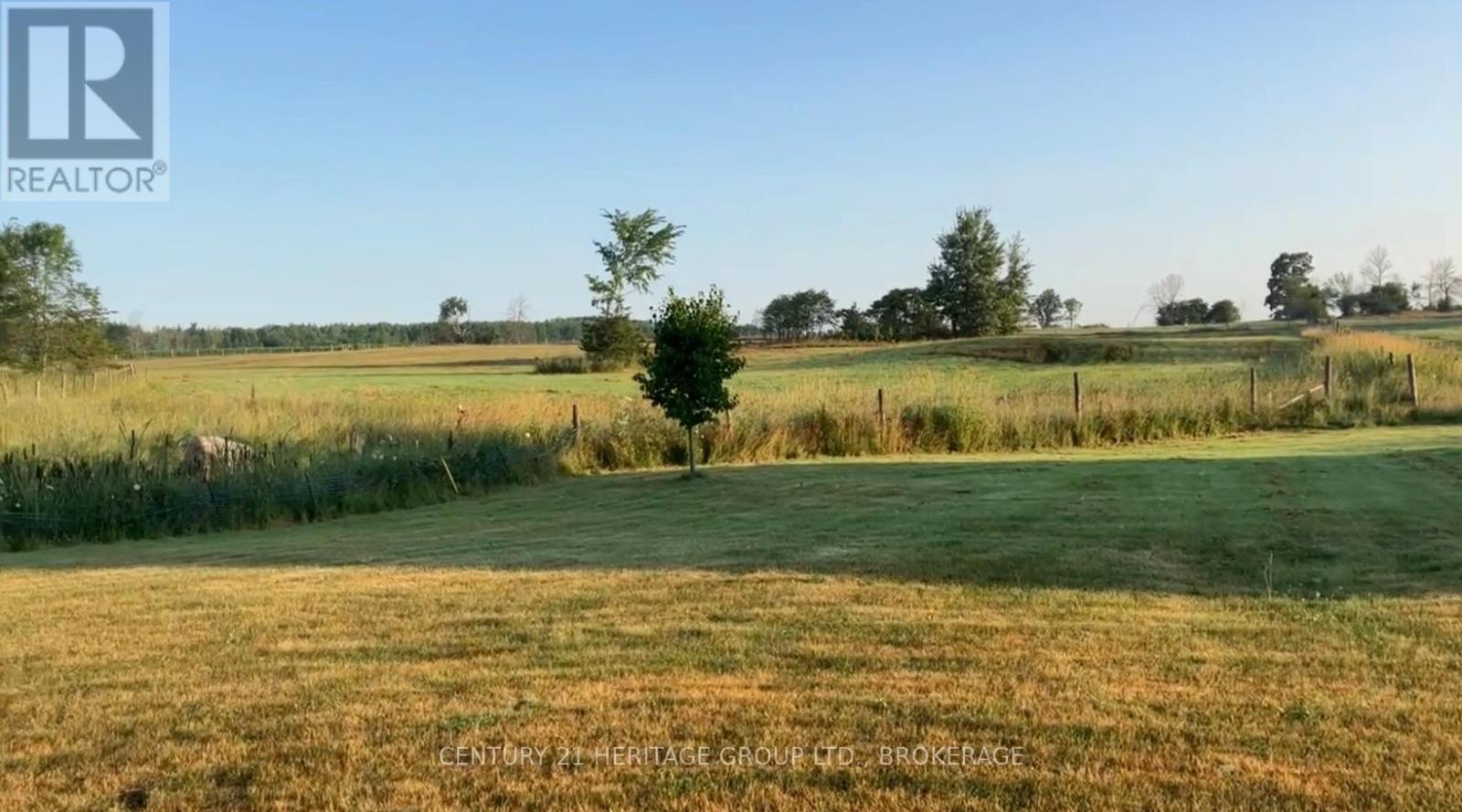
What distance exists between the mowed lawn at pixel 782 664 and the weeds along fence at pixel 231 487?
10.5 feet

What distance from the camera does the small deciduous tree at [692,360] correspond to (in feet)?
53.7

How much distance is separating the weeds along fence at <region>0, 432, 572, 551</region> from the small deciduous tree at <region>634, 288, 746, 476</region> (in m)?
2.83

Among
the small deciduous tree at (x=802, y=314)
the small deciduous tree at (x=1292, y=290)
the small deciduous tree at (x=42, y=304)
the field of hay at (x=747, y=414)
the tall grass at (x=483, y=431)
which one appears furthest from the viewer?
the small deciduous tree at (x=802, y=314)

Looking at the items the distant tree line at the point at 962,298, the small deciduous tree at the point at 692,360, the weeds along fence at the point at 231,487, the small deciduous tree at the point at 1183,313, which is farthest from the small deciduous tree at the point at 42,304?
the small deciduous tree at the point at 1183,313

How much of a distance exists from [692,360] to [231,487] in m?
6.84

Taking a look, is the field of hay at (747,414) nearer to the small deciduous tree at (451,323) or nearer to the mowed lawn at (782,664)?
the mowed lawn at (782,664)

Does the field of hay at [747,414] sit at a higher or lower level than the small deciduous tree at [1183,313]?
lower

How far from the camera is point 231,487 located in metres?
14.5

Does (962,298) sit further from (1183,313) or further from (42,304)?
(42,304)

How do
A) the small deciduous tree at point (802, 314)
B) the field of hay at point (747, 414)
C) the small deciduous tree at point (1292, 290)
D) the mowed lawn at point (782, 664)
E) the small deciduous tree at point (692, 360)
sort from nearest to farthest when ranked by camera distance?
the mowed lawn at point (782, 664)
the small deciduous tree at point (692, 360)
the field of hay at point (747, 414)
the small deciduous tree at point (1292, 290)
the small deciduous tree at point (802, 314)

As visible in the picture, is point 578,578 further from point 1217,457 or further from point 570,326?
point 570,326

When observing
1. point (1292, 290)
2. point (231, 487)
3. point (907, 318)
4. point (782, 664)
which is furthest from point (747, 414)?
point (1292, 290)

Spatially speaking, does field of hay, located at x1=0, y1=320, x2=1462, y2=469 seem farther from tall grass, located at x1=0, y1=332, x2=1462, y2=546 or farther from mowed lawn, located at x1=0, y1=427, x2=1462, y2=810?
mowed lawn, located at x1=0, y1=427, x2=1462, y2=810

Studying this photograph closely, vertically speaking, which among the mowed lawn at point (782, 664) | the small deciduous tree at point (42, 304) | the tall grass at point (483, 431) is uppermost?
the small deciduous tree at point (42, 304)
